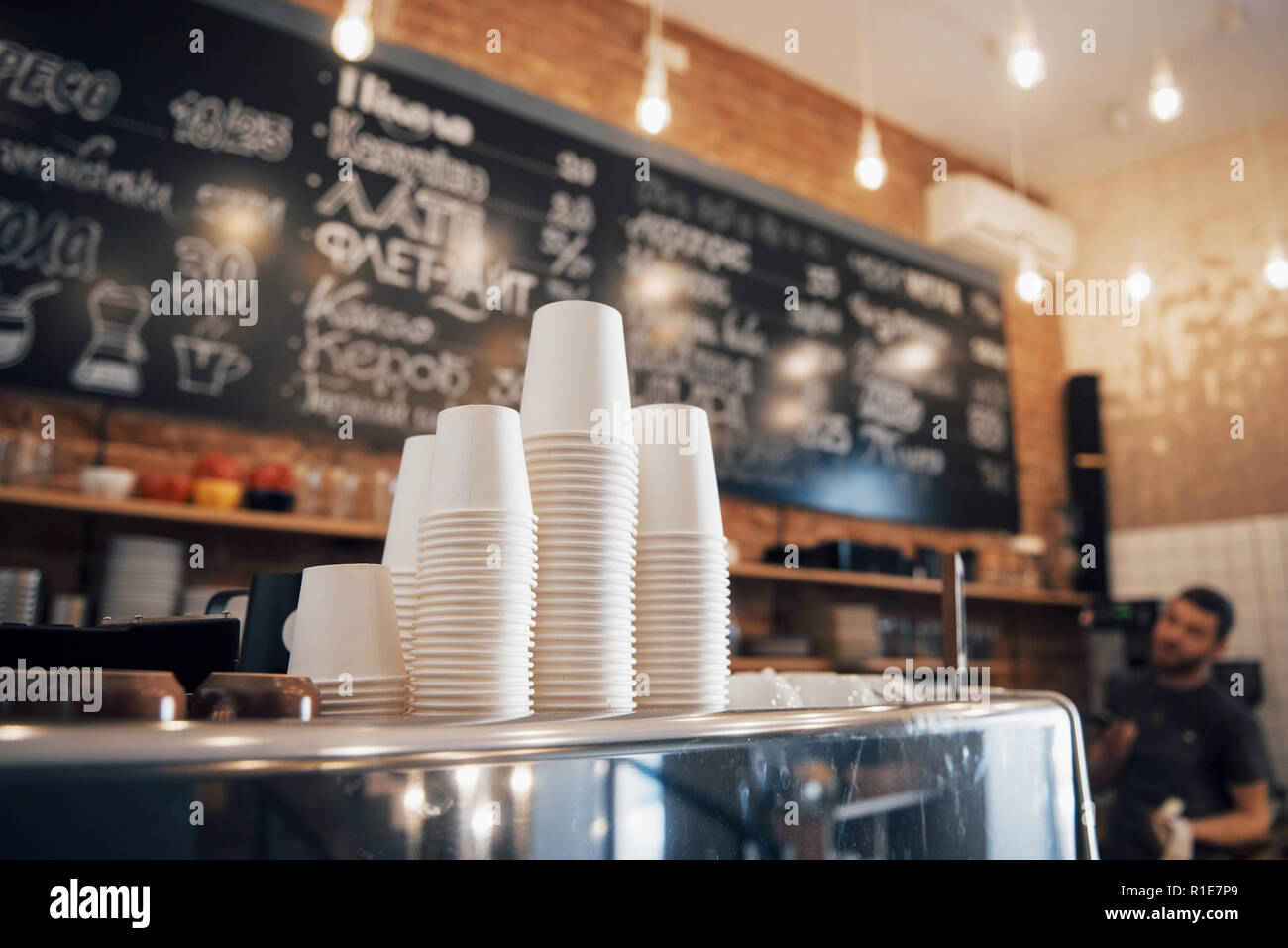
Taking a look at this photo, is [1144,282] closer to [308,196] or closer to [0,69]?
[308,196]

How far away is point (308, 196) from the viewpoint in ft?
9.81

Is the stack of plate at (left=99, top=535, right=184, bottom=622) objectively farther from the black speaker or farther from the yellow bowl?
the black speaker

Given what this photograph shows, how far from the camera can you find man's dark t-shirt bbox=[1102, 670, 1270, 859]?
338 cm

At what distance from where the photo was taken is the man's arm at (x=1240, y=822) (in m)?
3.22

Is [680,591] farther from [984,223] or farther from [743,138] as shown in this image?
[984,223]

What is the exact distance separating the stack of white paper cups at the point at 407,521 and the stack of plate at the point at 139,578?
1.55m

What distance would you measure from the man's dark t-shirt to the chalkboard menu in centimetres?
144

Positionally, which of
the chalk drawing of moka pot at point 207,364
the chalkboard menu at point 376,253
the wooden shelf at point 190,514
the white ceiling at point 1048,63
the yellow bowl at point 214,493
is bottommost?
the wooden shelf at point 190,514

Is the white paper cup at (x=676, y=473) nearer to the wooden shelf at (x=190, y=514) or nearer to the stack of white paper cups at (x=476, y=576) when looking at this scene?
the stack of white paper cups at (x=476, y=576)

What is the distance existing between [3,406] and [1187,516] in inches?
205

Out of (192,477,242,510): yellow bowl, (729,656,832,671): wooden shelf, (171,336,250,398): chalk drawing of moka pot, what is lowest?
(729,656,832,671): wooden shelf

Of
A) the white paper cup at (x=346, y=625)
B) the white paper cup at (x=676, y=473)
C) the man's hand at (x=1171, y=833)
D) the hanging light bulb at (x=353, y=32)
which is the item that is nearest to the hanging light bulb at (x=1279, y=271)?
the man's hand at (x=1171, y=833)

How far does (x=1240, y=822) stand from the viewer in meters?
3.27

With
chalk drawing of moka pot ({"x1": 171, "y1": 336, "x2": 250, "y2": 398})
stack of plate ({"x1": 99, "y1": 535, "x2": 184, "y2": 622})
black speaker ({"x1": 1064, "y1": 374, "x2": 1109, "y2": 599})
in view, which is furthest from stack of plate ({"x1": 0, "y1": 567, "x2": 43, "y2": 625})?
black speaker ({"x1": 1064, "y1": 374, "x2": 1109, "y2": 599})
